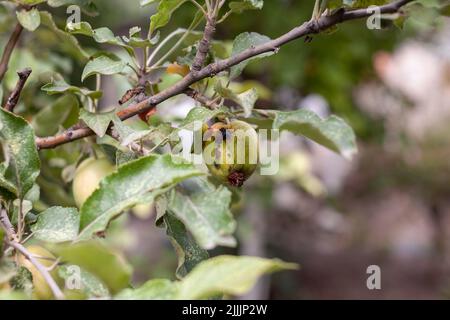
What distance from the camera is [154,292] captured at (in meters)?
0.47

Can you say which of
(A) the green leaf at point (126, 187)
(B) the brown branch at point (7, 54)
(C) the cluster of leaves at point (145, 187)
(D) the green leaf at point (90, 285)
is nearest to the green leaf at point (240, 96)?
(C) the cluster of leaves at point (145, 187)

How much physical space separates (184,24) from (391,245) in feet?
10.0

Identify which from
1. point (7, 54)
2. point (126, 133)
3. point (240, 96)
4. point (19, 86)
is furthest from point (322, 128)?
point (7, 54)

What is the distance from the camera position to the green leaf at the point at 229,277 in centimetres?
40

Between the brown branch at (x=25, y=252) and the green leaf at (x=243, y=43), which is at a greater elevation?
the green leaf at (x=243, y=43)

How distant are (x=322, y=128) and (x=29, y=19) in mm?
437

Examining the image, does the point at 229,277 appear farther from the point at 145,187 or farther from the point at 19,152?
the point at 19,152

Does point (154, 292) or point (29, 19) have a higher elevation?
point (29, 19)

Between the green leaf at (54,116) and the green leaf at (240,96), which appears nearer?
the green leaf at (240,96)

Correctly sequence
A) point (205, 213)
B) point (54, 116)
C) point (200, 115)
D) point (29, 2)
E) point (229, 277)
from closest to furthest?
point (229, 277), point (205, 213), point (200, 115), point (29, 2), point (54, 116)

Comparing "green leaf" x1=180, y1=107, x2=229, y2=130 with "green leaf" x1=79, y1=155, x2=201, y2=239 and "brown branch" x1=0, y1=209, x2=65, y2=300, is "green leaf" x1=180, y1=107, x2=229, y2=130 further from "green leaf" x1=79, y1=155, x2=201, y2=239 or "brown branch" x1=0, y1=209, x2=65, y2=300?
"brown branch" x1=0, y1=209, x2=65, y2=300

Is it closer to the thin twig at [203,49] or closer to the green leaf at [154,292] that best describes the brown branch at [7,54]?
the thin twig at [203,49]

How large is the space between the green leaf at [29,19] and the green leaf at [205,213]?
0.35m
